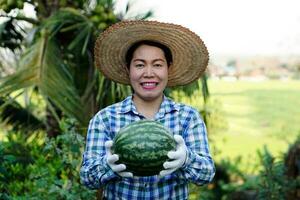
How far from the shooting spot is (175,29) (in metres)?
2.33

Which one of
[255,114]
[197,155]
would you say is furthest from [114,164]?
[255,114]

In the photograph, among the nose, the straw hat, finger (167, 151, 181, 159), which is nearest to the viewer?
finger (167, 151, 181, 159)

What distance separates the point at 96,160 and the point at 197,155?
0.36m

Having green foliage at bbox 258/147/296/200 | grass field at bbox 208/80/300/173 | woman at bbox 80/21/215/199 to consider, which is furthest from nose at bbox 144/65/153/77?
grass field at bbox 208/80/300/173

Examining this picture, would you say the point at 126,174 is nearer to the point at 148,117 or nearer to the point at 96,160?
the point at 96,160

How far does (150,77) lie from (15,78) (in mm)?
2404

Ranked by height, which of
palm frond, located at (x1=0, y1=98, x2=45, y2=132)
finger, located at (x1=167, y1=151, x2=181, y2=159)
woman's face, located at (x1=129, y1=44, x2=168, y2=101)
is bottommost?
finger, located at (x1=167, y1=151, x2=181, y2=159)

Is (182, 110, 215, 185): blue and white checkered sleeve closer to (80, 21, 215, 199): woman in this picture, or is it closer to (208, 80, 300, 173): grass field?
(80, 21, 215, 199): woman

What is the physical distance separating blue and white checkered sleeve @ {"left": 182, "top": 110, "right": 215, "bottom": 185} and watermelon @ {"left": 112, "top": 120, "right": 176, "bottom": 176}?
9 cm

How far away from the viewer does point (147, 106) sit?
7.43 ft

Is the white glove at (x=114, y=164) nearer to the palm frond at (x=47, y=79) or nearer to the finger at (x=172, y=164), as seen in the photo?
the finger at (x=172, y=164)

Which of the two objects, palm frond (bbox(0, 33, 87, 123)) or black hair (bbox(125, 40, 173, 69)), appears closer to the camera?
black hair (bbox(125, 40, 173, 69))

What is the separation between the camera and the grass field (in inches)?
314

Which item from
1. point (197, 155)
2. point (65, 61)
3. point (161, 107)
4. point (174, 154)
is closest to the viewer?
point (174, 154)
